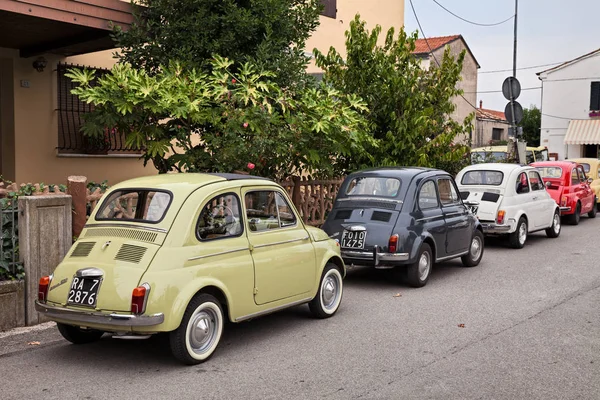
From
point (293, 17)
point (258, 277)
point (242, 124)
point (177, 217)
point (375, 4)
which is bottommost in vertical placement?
point (258, 277)

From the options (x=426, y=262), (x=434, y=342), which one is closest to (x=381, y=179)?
(x=426, y=262)

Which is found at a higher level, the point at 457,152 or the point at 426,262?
A: the point at 457,152

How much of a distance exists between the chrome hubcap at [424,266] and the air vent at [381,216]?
2.40 feet

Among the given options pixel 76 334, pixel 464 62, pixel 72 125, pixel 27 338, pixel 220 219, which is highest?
pixel 464 62

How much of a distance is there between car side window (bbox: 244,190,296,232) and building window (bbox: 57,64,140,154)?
6143 millimetres

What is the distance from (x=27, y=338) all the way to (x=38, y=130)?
640 centimetres

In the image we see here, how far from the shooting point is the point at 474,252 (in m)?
11.6

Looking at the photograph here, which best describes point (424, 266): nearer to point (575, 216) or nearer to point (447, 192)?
point (447, 192)

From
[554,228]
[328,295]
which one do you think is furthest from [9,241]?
[554,228]

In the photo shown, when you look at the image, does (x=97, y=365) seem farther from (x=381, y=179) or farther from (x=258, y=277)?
(x=381, y=179)

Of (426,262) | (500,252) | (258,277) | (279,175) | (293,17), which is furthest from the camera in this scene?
(500,252)

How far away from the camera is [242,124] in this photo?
10.1 m

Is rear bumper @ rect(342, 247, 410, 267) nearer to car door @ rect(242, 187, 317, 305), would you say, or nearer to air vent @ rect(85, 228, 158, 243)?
car door @ rect(242, 187, 317, 305)

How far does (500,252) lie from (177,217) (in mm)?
8606
